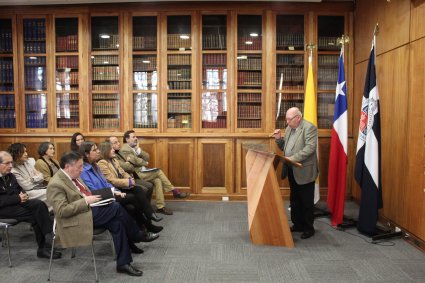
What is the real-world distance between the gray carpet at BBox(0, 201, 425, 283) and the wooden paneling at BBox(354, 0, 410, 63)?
2.42 meters

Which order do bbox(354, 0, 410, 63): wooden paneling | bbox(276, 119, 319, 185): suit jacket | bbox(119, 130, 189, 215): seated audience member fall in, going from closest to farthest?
bbox(276, 119, 319, 185): suit jacket, bbox(354, 0, 410, 63): wooden paneling, bbox(119, 130, 189, 215): seated audience member

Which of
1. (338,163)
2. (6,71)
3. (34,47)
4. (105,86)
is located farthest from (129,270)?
(6,71)

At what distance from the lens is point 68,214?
3084 mm

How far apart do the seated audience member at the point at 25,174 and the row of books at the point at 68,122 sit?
219 centimetres

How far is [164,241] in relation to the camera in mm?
4324

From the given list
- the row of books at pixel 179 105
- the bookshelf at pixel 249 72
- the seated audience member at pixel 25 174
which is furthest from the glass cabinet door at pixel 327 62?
the seated audience member at pixel 25 174

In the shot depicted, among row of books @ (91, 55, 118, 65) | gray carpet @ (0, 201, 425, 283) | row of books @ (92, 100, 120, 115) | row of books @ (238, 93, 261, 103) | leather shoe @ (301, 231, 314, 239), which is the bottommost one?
gray carpet @ (0, 201, 425, 283)

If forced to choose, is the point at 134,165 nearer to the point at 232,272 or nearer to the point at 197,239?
the point at 197,239

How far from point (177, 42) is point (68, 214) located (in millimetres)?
4097

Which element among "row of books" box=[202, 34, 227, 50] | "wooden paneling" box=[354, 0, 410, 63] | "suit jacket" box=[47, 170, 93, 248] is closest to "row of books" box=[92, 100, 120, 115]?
"row of books" box=[202, 34, 227, 50]

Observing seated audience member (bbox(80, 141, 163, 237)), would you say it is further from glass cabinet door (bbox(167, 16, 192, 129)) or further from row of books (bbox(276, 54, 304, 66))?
row of books (bbox(276, 54, 304, 66))

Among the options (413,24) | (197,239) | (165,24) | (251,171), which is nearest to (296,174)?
(251,171)

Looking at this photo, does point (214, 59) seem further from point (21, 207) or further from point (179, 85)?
point (21, 207)

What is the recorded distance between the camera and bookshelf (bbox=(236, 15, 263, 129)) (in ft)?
21.1
